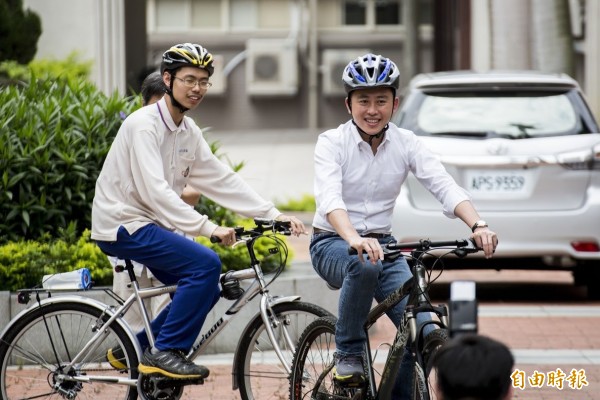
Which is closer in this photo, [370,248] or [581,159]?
[370,248]

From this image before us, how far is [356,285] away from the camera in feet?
18.9

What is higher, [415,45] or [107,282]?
[415,45]

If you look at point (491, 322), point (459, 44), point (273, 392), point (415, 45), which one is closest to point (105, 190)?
point (273, 392)

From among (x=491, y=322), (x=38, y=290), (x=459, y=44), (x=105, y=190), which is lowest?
(x=491, y=322)

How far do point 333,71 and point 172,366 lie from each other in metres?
26.8

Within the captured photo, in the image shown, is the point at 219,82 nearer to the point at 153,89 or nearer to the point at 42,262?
the point at 42,262

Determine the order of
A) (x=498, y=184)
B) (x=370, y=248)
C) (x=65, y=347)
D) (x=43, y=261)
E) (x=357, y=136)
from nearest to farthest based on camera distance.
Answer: (x=370, y=248) < (x=357, y=136) < (x=65, y=347) < (x=43, y=261) < (x=498, y=184)

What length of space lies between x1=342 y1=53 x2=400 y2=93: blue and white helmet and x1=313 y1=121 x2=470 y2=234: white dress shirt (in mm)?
227

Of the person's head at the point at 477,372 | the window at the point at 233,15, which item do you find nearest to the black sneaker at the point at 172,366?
the person's head at the point at 477,372

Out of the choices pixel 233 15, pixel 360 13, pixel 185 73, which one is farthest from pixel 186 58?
pixel 233 15

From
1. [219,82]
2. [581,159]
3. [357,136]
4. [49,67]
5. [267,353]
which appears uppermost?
[219,82]

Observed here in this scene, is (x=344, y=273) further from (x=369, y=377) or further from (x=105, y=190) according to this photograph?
(x=105, y=190)

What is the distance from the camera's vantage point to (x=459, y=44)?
27391 millimetres

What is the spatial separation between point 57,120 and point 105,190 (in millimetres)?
2722
